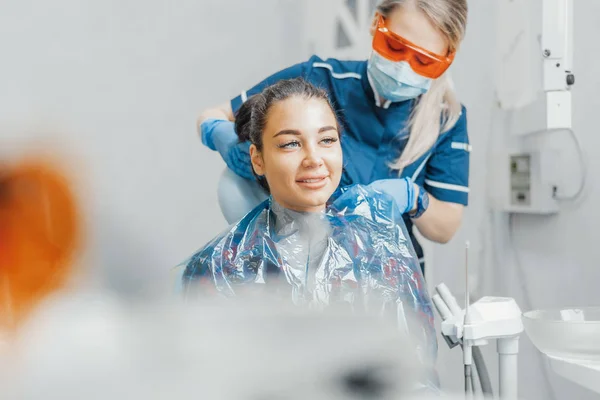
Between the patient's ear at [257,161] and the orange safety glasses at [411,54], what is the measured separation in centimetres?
31

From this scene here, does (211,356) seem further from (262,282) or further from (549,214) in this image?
(549,214)

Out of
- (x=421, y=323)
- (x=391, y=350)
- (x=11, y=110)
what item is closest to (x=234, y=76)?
(x=11, y=110)

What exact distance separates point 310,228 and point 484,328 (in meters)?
0.31

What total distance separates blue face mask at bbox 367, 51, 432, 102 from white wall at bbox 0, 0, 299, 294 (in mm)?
510

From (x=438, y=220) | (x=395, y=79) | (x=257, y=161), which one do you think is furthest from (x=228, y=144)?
(x=438, y=220)

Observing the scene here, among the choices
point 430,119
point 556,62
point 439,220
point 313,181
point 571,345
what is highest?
point 556,62

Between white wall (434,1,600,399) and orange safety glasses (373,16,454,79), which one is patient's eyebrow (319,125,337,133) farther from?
white wall (434,1,600,399)

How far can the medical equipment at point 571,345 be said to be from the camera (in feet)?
2.92

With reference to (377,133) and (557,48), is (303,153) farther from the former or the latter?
(557,48)

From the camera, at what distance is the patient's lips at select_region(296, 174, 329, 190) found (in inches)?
39.9

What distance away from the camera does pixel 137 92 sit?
142 centimetres

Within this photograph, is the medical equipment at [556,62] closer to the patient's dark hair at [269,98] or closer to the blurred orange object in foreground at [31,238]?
the patient's dark hair at [269,98]

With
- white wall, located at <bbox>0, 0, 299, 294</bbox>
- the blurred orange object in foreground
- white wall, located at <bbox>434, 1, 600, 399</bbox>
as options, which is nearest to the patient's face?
white wall, located at <bbox>0, 0, 299, 294</bbox>

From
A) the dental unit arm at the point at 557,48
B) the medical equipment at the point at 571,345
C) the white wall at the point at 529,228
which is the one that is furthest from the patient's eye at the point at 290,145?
the white wall at the point at 529,228
